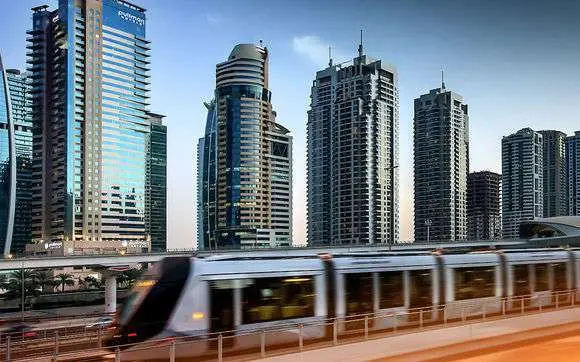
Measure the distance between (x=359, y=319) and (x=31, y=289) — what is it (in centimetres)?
11091

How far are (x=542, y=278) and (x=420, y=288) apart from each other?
9.28 meters

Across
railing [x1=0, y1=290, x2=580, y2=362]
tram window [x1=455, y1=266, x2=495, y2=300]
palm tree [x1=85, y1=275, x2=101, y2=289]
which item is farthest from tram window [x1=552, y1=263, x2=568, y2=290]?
palm tree [x1=85, y1=275, x2=101, y2=289]

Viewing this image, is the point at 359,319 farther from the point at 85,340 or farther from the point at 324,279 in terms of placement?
the point at 85,340

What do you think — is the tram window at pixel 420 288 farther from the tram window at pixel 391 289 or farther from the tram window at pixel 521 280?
the tram window at pixel 521 280

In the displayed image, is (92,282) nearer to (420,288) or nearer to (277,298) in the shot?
(420,288)

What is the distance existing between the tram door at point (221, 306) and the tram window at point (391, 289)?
6.35 m

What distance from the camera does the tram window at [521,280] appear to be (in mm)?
27125

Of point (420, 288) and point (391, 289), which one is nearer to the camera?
point (391, 289)

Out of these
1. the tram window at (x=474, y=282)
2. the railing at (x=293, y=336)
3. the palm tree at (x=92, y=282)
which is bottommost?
the palm tree at (x=92, y=282)

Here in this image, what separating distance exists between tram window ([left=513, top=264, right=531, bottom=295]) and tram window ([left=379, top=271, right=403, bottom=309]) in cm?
794

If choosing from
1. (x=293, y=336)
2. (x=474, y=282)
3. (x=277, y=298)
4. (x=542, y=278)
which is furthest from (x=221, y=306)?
(x=542, y=278)

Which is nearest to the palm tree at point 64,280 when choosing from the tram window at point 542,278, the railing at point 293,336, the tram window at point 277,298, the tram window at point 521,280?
the railing at point 293,336

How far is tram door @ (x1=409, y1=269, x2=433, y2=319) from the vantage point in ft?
73.4

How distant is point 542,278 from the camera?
28.7 meters
